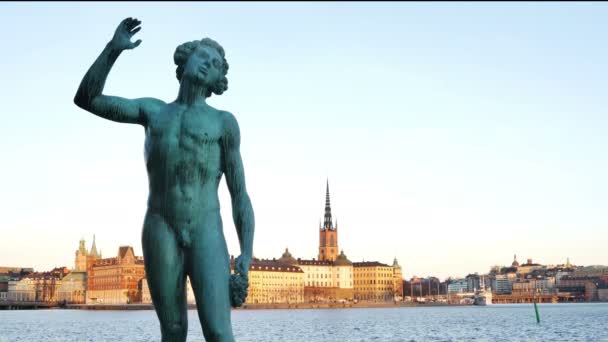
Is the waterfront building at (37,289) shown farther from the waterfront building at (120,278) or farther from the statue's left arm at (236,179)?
the statue's left arm at (236,179)

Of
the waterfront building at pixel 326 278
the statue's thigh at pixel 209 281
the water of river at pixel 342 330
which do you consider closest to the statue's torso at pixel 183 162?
the statue's thigh at pixel 209 281

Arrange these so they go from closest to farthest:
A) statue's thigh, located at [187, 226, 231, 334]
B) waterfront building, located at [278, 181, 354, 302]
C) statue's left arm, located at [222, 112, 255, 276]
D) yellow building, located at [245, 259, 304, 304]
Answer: statue's thigh, located at [187, 226, 231, 334] < statue's left arm, located at [222, 112, 255, 276] < yellow building, located at [245, 259, 304, 304] < waterfront building, located at [278, 181, 354, 302]

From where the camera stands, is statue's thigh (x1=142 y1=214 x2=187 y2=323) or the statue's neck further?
the statue's neck

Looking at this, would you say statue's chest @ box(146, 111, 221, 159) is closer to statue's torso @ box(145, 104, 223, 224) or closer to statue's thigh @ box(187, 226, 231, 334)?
statue's torso @ box(145, 104, 223, 224)

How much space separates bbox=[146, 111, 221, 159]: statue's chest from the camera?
5145mm

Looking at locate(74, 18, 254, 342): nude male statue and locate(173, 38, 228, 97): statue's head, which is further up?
locate(173, 38, 228, 97): statue's head

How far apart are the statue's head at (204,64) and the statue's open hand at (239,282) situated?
1089mm

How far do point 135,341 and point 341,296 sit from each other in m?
138

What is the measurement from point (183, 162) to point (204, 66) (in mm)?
634

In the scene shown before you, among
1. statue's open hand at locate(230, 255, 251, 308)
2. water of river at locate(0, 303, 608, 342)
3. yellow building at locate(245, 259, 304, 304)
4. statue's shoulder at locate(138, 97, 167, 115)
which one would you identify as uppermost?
yellow building at locate(245, 259, 304, 304)

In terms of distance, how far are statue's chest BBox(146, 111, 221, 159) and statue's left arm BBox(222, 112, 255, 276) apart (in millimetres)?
74

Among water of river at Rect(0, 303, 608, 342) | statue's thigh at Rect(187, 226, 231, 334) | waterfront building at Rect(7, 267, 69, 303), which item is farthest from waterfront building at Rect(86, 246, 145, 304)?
statue's thigh at Rect(187, 226, 231, 334)

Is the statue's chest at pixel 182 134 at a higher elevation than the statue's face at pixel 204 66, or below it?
below

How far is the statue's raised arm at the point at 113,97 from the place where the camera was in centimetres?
512
